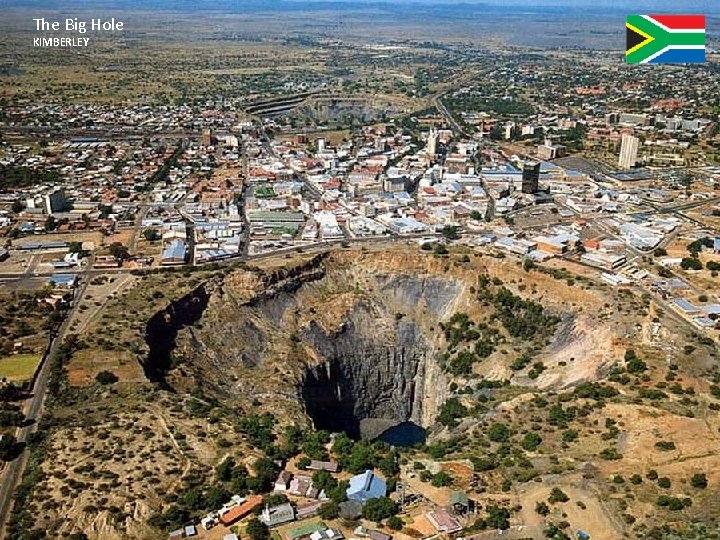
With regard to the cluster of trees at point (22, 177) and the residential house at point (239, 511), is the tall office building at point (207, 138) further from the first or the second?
the residential house at point (239, 511)

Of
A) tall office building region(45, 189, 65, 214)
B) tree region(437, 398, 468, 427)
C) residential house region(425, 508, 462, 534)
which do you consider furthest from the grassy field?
tall office building region(45, 189, 65, 214)

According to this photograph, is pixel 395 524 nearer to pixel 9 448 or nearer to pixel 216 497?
pixel 216 497

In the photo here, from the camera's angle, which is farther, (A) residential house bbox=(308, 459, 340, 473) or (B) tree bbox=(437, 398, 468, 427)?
(B) tree bbox=(437, 398, 468, 427)

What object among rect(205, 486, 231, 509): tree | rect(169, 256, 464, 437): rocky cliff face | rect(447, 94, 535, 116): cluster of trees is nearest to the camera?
rect(205, 486, 231, 509): tree

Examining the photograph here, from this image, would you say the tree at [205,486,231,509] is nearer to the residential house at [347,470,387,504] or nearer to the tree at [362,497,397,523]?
the residential house at [347,470,387,504]

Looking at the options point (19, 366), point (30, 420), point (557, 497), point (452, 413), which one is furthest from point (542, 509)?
point (19, 366)

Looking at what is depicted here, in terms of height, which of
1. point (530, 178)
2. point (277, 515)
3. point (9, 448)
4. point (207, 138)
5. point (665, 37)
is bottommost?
point (277, 515)
